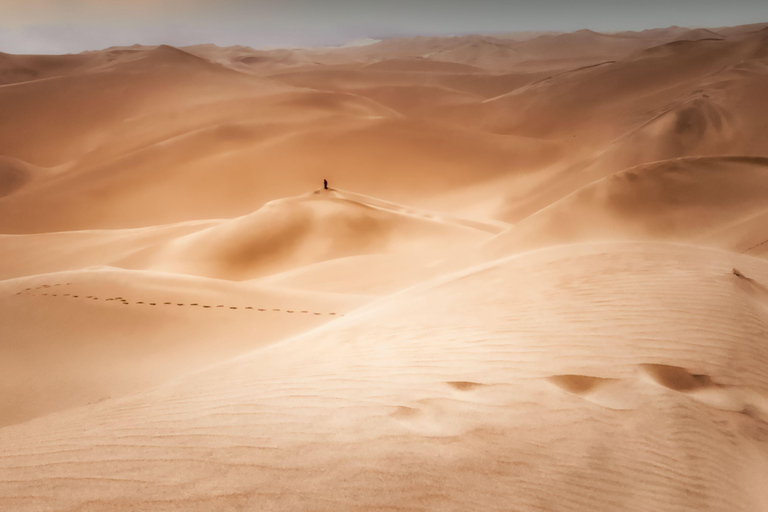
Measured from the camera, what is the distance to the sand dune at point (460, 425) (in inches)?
69.6

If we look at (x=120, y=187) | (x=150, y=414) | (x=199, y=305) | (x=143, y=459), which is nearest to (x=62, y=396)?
(x=199, y=305)

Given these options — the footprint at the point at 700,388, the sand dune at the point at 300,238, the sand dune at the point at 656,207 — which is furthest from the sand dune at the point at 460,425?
the sand dune at the point at 300,238

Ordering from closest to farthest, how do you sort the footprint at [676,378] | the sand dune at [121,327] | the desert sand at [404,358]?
the desert sand at [404,358]
the footprint at [676,378]
the sand dune at [121,327]

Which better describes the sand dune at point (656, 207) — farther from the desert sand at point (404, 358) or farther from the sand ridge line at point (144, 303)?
the sand ridge line at point (144, 303)

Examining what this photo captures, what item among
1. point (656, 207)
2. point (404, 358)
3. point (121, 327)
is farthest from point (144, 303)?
point (656, 207)

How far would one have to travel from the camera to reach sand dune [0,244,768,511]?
177 cm

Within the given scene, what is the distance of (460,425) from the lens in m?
2.22

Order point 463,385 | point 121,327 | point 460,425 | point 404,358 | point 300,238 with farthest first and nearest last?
point 300,238, point 121,327, point 404,358, point 463,385, point 460,425

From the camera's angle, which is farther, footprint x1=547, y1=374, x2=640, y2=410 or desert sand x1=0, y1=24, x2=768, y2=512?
footprint x1=547, y1=374, x2=640, y2=410

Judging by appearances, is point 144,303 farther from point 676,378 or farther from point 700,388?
point 700,388

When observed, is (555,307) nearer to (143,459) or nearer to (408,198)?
(143,459)

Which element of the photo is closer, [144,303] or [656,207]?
[144,303]

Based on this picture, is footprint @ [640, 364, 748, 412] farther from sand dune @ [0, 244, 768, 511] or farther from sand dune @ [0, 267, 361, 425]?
sand dune @ [0, 267, 361, 425]

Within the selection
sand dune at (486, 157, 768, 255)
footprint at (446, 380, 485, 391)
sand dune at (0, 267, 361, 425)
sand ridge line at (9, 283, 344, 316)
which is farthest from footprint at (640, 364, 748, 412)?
sand dune at (486, 157, 768, 255)
